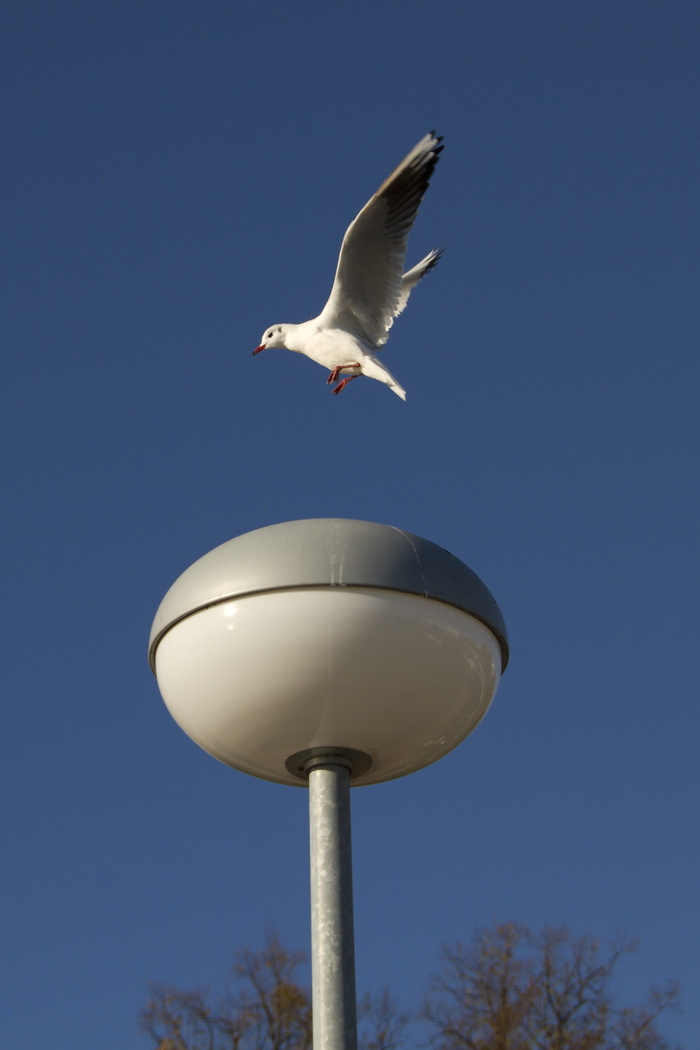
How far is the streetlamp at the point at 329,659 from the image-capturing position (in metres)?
5.20

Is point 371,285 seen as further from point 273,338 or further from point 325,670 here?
point 325,670

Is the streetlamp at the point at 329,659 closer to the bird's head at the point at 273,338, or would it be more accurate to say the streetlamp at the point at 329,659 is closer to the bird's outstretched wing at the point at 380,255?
the bird's outstretched wing at the point at 380,255

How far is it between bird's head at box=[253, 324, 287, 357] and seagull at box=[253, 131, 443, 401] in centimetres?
45

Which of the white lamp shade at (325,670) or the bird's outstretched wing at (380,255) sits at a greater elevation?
the bird's outstretched wing at (380,255)

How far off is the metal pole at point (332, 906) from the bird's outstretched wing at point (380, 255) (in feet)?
15.9

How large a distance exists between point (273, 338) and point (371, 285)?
1902 millimetres

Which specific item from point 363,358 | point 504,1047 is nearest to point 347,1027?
point 363,358

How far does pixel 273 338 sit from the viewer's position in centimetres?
1198

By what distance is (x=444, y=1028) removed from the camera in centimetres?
1997

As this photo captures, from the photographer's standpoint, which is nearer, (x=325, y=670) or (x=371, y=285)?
(x=325, y=670)

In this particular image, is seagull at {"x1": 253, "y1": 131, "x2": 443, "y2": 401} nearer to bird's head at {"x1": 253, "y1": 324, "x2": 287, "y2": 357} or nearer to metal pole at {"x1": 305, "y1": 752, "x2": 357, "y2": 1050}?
bird's head at {"x1": 253, "y1": 324, "x2": 287, "y2": 357}

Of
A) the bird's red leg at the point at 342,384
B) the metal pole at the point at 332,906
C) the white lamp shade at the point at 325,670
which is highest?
the bird's red leg at the point at 342,384

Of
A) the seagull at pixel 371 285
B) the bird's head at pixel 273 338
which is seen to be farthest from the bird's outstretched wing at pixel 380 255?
the bird's head at pixel 273 338

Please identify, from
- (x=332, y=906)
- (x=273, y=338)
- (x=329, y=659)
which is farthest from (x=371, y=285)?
(x=332, y=906)
